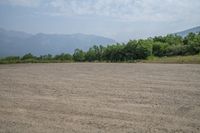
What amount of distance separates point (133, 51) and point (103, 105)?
18490mm

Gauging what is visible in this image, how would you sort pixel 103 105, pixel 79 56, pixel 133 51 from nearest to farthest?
pixel 103 105, pixel 133 51, pixel 79 56

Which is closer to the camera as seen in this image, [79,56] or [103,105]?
[103,105]

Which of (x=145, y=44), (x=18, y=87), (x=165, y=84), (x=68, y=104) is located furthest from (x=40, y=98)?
(x=145, y=44)

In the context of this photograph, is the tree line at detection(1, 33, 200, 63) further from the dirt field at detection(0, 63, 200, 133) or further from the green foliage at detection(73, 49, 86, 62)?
the dirt field at detection(0, 63, 200, 133)

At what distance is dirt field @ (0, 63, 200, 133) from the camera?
725 cm

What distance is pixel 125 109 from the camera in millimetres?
8773

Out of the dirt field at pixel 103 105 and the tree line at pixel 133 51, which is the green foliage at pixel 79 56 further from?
the dirt field at pixel 103 105

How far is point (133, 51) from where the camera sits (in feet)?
90.1

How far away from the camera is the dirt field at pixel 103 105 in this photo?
725 centimetres

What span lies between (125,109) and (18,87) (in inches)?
228

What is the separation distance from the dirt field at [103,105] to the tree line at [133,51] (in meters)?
12.1

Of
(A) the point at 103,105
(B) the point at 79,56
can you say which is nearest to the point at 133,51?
(B) the point at 79,56

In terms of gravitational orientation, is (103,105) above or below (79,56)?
below

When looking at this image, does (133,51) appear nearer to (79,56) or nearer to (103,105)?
(79,56)
